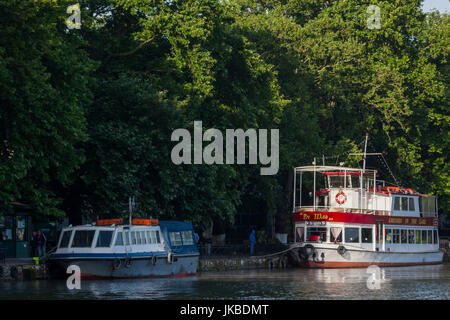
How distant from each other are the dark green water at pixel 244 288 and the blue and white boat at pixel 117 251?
2.26 ft

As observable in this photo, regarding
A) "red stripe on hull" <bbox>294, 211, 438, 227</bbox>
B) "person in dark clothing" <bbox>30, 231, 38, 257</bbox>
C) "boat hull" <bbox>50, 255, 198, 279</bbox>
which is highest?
"red stripe on hull" <bbox>294, 211, 438, 227</bbox>

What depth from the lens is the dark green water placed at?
3136 centimetres

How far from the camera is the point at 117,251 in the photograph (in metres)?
37.6

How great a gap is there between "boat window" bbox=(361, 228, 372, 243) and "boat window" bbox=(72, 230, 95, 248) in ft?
70.0

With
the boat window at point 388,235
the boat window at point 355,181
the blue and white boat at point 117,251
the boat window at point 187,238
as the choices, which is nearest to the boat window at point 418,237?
the boat window at point 388,235

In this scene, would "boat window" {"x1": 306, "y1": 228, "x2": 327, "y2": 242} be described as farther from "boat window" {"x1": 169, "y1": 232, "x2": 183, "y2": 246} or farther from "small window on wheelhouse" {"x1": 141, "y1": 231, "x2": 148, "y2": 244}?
"small window on wheelhouse" {"x1": 141, "y1": 231, "x2": 148, "y2": 244}

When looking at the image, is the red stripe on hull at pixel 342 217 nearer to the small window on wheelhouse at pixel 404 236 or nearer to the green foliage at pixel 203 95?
the small window on wheelhouse at pixel 404 236

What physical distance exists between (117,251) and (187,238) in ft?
20.7

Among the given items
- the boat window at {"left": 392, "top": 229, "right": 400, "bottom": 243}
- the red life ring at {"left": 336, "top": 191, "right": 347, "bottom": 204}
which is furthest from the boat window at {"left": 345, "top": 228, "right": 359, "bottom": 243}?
the boat window at {"left": 392, "top": 229, "right": 400, "bottom": 243}

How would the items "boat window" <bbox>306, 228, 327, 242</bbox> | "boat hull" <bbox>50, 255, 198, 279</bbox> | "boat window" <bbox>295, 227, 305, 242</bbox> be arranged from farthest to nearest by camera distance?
"boat window" <bbox>295, 227, 305, 242</bbox>, "boat window" <bbox>306, 228, 327, 242</bbox>, "boat hull" <bbox>50, 255, 198, 279</bbox>
